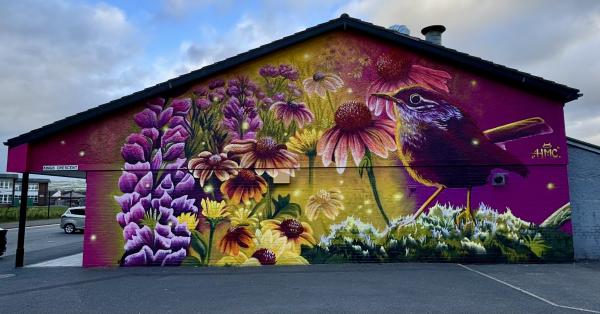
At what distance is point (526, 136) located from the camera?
37.2 ft

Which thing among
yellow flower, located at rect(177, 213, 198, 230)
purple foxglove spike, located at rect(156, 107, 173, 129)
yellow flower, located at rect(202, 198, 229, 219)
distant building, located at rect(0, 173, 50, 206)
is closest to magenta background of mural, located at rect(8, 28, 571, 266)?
purple foxglove spike, located at rect(156, 107, 173, 129)

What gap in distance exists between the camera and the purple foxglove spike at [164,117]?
11.8 meters

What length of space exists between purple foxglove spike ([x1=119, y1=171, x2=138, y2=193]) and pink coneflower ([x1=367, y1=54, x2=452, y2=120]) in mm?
7381

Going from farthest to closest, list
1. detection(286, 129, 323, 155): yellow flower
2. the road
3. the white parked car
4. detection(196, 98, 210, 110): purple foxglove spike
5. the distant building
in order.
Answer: the distant building
the white parked car
the road
detection(196, 98, 210, 110): purple foxglove spike
detection(286, 129, 323, 155): yellow flower

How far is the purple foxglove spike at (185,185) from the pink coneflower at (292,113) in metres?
3.18

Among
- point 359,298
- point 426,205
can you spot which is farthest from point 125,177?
point 426,205

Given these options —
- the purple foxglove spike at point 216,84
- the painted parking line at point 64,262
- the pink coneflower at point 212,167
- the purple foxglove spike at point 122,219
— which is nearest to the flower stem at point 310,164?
the pink coneflower at point 212,167

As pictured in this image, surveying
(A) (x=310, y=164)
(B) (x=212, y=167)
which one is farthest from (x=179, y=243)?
(A) (x=310, y=164)

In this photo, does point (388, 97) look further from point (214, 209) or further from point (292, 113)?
point (214, 209)

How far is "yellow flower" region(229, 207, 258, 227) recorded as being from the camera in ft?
37.2

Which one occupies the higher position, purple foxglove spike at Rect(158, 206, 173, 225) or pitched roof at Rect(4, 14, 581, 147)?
pitched roof at Rect(4, 14, 581, 147)

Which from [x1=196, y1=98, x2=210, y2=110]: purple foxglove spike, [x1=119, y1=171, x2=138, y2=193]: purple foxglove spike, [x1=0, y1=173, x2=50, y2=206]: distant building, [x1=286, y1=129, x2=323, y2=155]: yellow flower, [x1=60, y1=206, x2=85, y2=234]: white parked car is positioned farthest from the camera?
[x1=0, y1=173, x2=50, y2=206]: distant building

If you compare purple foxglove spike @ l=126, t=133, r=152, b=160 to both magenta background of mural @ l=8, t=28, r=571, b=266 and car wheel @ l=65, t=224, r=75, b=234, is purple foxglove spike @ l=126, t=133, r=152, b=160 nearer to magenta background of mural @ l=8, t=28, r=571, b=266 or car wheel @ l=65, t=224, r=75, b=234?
magenta background of mural @ l=8, t=28, r=571, b=266

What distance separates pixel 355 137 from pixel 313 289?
16.2 ft
